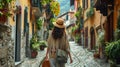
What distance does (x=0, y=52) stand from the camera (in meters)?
7.52

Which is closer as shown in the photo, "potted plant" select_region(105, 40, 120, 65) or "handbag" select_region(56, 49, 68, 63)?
"handbag" select_region(56, 49, 68, 63)

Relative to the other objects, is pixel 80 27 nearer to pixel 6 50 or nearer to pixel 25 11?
pixel 25 11

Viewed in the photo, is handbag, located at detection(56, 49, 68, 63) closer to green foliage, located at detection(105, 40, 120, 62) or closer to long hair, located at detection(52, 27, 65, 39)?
long hair, located at detection(52, 27, 65, 39)

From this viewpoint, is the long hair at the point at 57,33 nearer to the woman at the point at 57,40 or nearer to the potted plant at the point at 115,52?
the woman at the point at 57,40

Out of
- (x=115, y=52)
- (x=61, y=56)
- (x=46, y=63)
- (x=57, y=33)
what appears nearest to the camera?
(x=46, y=63)

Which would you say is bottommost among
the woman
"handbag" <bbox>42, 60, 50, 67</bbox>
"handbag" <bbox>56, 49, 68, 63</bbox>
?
"handbag" <bbox>42, 60, 50, 67</bbox>

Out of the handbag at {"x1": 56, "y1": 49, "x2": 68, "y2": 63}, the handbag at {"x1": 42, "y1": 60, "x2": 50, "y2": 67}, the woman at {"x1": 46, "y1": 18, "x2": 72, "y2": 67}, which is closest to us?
the handbag at {"x1": 42, "y1": 60, "x2": 50, "y2": 67}

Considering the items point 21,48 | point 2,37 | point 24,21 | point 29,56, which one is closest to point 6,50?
point 2,37

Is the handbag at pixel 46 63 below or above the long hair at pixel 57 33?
below

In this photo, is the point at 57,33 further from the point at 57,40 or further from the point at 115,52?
the point at 115,52

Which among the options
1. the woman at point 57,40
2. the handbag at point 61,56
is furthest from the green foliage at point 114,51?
the handbag at point 61,56

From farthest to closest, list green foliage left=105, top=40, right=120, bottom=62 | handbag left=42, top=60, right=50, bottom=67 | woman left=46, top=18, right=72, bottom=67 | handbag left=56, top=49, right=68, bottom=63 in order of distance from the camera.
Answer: green foliage left=105, top=40, right=120, bottom=62 → woman left=46, top=18, right=72, bottom=67 → handbag left=56, top=49, right=68, bottom=63 → handbag left=42, top=60, right=50, bottom=67

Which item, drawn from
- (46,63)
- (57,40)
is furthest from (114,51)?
(46,63)

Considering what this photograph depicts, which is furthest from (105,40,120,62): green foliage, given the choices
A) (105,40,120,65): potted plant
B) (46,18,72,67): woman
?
→ (46,18,72,67): woman
